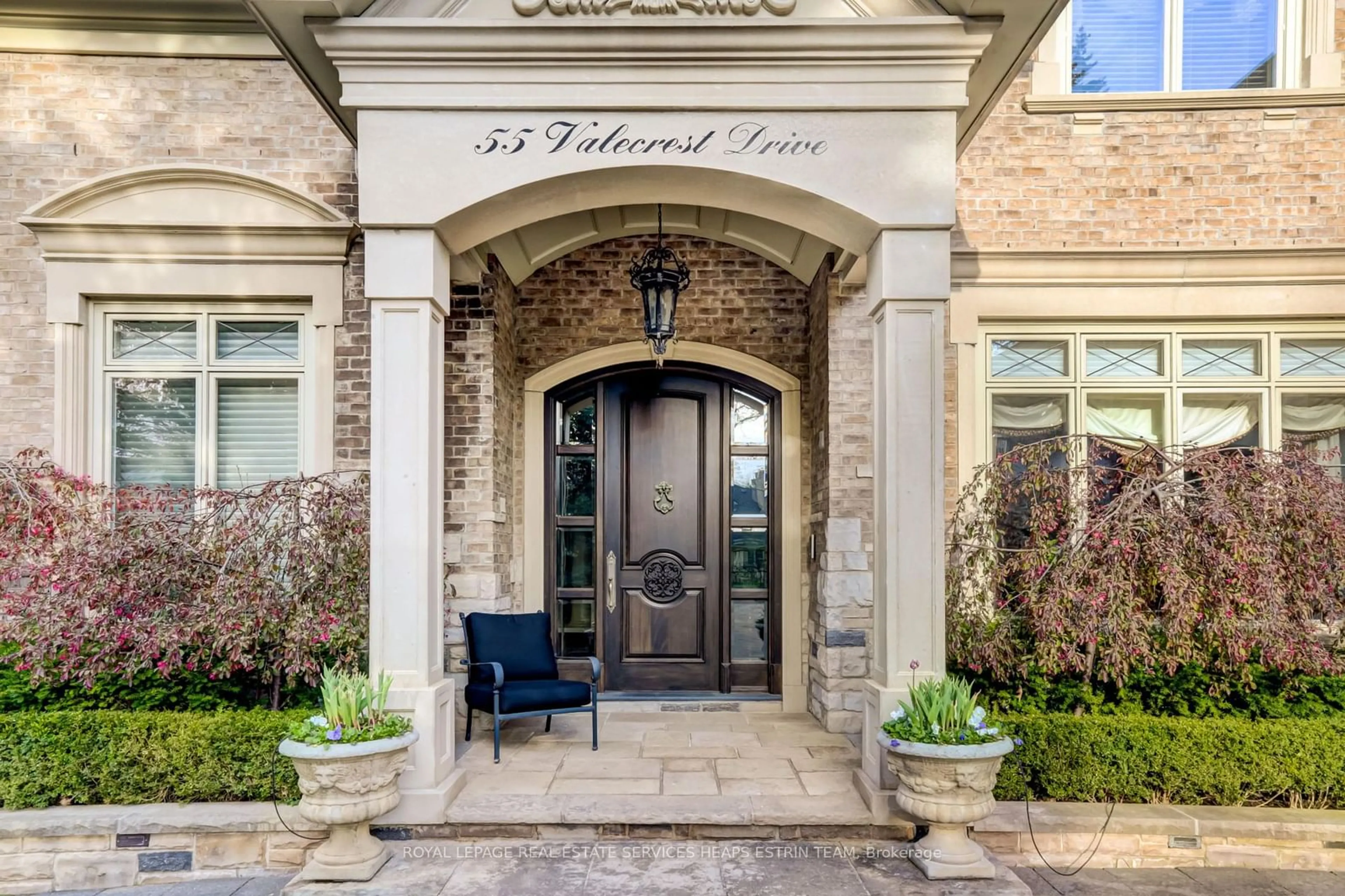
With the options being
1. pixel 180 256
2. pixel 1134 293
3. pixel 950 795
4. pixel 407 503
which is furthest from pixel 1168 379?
pixel 180 256

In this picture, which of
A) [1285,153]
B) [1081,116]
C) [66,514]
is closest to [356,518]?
[66,514]

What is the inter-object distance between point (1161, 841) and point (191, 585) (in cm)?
476

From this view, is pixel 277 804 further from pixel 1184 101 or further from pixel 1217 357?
pixel 1184 101

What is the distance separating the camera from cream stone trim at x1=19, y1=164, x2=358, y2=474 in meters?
5.59

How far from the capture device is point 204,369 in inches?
227

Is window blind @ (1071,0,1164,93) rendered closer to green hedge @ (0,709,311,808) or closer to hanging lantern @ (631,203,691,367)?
hanging lantern @ (631,203,691,367)

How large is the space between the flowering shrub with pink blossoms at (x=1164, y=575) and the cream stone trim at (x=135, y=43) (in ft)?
17.5

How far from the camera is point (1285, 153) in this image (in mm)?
5891

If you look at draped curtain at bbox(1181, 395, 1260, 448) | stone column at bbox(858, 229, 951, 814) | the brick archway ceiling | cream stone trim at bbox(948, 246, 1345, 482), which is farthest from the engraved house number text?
draped curtain at bbox(1181, 395, 1260, 448)

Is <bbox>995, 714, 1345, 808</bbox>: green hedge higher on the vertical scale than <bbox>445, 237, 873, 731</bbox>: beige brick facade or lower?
lower

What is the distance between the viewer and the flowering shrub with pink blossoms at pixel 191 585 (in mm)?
4363

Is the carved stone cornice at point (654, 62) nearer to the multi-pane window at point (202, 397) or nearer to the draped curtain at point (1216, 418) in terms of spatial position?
the multi-pane window at point (202, 397)

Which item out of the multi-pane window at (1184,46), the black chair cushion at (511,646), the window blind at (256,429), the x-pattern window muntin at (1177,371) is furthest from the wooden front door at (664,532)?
the multi-pane window at (1184,46)

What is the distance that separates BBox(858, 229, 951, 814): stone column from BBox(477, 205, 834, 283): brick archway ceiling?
1.52 m
